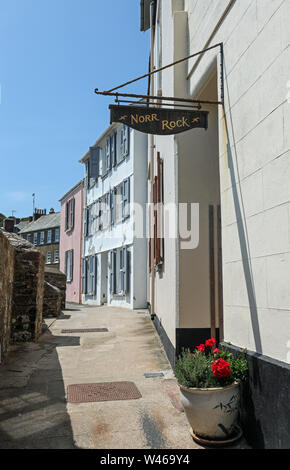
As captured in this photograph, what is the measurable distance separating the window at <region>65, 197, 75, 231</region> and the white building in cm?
261

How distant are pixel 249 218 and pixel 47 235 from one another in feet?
97.2

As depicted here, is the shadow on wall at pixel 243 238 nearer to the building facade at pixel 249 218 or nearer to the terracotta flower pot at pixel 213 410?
the building facade at pixel 249 218

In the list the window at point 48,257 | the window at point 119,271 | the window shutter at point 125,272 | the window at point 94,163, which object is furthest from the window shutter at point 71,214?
the window at point 48,257

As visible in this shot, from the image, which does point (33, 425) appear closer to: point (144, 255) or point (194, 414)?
point (194, 414)

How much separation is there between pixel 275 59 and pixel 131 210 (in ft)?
Answer: 36.0

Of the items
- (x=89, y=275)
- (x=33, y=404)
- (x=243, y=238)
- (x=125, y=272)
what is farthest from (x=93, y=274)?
(x=243, y=238)

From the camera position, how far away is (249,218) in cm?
326

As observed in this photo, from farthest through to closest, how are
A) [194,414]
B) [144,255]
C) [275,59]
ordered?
[144,255], [194,414], [275,59]

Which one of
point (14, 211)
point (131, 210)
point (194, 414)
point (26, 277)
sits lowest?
point (194, 414)

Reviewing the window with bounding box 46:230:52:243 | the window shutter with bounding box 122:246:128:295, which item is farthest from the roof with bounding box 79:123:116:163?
the window with bounding box 46:230:52:243

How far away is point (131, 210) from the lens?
13.8m

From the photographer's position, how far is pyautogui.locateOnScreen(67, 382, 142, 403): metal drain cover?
4293mm

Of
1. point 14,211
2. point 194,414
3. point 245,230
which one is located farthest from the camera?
point 14,211
